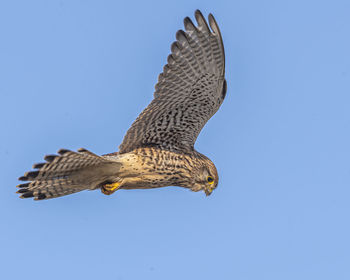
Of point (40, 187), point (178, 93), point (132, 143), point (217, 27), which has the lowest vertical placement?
point (40, 187)

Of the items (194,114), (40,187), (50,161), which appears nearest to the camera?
(50,161)

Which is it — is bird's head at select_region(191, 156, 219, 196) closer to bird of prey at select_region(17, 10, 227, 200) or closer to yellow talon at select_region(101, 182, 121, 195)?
bird of prey at select_region(17, 10, 227, 200)

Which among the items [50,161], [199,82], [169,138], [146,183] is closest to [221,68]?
[199,82]

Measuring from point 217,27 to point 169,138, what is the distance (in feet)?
5.50

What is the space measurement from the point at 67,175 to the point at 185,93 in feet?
6.27

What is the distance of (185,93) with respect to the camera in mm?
8531

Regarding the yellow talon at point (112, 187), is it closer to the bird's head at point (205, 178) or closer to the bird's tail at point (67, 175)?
the bird's tail at point (67, 175)

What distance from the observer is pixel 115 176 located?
8.33 meters

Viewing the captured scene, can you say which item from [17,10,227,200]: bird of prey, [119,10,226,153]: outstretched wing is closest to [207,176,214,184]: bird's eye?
[17,10,227,200]: bird of prey

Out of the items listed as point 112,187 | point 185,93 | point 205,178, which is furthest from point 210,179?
point 112,187

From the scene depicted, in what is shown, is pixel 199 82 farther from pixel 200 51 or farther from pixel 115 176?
pixel 115 176

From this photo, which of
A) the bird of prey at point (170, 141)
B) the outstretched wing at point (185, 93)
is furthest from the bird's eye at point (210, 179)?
the outstretched wing at point (185, 93)

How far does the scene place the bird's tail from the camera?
25.1 ft

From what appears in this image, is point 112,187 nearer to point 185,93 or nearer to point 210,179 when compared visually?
point 210,179
